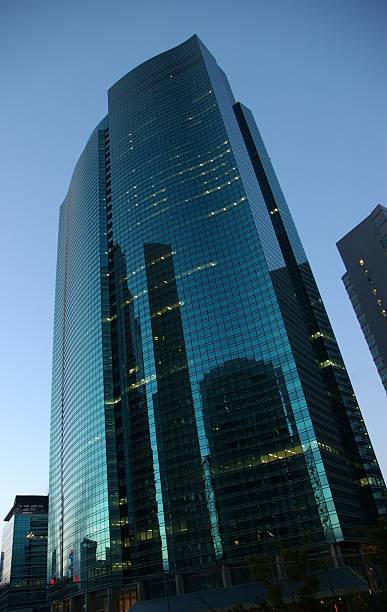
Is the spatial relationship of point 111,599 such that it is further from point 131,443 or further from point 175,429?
point 175,429

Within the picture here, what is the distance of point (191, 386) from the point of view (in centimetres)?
12156

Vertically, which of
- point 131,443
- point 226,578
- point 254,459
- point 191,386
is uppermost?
point 191,386

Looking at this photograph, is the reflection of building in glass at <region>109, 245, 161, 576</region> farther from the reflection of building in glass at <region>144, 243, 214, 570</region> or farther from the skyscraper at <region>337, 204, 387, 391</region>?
the skyscraper at <region>337, 204, 387, 391</region>

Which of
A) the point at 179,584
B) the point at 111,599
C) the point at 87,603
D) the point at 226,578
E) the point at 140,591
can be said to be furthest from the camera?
the point at 87,603

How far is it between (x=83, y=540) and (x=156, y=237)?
3347 inches

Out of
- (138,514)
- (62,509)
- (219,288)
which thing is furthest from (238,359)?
(62,509)

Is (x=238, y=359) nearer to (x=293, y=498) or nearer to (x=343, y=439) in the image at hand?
(x=293, y=498)

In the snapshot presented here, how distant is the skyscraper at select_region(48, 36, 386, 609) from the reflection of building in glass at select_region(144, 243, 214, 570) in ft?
1.18

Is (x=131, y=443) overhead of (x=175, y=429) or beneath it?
overhead

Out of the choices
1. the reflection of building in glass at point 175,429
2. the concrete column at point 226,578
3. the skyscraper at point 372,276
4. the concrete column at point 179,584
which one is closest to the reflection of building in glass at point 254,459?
the reflection of building in glass at point 175,429

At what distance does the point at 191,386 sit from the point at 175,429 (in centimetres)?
1091

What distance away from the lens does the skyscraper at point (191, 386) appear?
338 feet

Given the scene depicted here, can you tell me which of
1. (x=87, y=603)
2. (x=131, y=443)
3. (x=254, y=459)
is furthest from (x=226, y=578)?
(x=131, y=443)

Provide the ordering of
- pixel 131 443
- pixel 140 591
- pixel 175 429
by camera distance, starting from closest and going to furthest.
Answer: pixel 140 591, pixel 175 429, pixel 131 443
